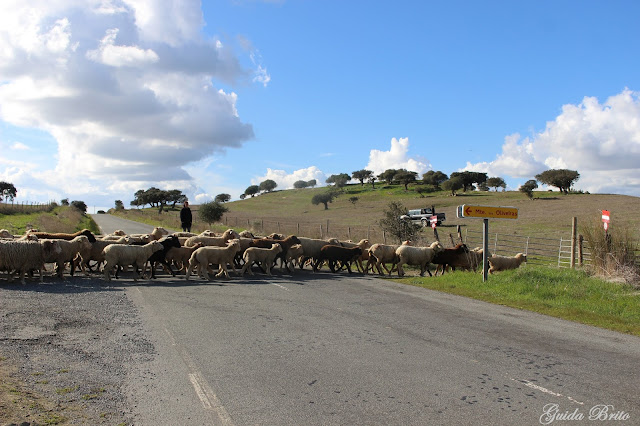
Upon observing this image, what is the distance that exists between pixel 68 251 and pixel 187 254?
159 inches

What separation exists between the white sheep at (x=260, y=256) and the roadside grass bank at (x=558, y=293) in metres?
5.31

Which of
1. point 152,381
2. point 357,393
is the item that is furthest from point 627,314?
point 152,381

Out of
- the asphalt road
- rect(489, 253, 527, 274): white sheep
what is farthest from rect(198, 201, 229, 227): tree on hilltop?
the asphalt road

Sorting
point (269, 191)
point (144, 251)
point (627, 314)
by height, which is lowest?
point (627, 314)

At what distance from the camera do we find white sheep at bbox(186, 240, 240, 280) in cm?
1675

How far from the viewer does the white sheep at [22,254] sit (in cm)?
1377

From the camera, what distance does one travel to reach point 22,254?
46.0ft

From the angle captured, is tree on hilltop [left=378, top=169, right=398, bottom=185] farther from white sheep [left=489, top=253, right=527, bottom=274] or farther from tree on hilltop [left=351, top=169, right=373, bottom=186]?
white sheep [left=489, top=253, right=527, bottom=274]

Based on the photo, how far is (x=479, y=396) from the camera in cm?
598

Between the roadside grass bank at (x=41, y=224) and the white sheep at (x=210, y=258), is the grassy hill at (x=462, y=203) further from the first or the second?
the roadside grass bank at (x=41, y=224)

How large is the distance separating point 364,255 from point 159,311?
12.4 meters

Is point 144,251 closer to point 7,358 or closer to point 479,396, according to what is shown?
point 7,358

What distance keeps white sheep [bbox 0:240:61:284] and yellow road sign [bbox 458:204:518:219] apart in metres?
13.1

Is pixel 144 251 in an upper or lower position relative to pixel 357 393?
upper
